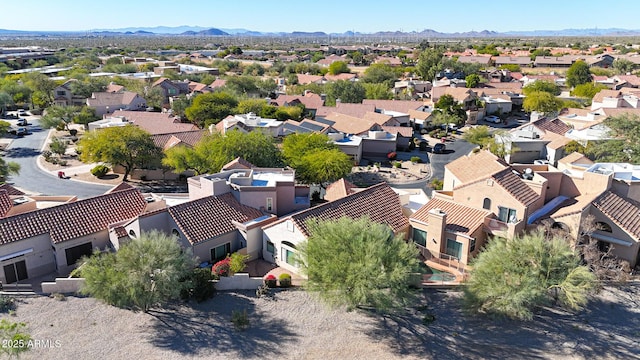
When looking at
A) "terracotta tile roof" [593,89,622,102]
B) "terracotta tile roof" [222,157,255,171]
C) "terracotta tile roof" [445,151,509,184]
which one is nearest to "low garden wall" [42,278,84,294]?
"terracotta tile roof" [222,157,255,171]

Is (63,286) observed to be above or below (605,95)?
below

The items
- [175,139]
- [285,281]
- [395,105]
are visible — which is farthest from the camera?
[395,105]

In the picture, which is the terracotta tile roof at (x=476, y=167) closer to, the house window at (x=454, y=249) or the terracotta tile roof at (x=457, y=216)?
the terracotta tile roof at (x=457, y=216)

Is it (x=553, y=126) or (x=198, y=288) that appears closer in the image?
(x=198, y=288)

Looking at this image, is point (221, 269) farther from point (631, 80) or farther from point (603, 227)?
point (631, 80)

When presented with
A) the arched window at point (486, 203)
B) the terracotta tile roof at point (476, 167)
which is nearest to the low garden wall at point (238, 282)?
the arched window at point (486, 203)

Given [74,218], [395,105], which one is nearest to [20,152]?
[74,218]

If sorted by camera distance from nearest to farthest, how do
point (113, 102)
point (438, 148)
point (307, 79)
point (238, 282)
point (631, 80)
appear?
1. point (238, 282)
2. point (438, 148)
3. point (113, 102)
4. point (631, 80)
5. point (307, 79)
